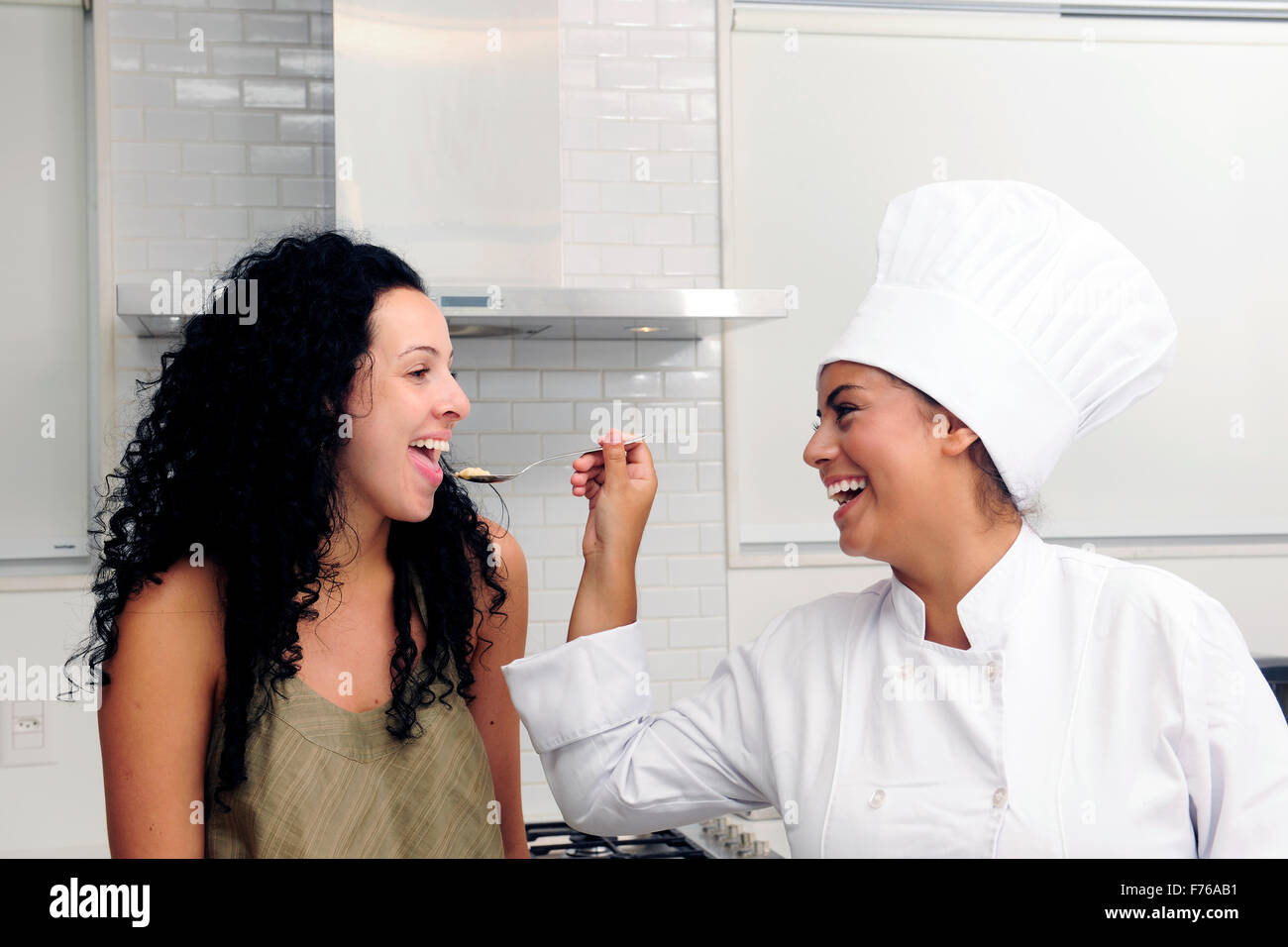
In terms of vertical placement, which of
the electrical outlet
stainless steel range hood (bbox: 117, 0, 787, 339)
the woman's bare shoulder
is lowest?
the electrical outlet

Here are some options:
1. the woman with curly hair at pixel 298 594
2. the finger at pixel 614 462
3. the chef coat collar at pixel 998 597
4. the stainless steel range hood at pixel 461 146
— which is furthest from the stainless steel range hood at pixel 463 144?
the chef coat collar at pixel 998 597

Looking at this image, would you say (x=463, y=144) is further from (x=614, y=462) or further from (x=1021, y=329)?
(x=1021, y=329)

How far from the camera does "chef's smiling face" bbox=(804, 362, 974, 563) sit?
110 centimetres

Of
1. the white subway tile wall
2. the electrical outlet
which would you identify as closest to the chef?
the white subway tile wall

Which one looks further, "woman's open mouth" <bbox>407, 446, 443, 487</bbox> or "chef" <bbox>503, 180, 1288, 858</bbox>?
"woman's open mouth" <bbox>407, 446, 443, 487</bbox>

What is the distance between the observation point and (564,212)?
8.44ft

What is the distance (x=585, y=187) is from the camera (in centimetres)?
258

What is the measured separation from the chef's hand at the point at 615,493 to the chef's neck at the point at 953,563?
0.30 metres

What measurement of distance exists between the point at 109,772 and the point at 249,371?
1.56ft

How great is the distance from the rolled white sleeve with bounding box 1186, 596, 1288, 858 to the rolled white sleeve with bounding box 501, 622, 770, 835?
44 cm

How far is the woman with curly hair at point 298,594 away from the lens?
1.21m

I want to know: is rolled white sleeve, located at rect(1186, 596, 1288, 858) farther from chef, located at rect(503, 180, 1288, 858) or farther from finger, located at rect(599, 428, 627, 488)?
finger, located at rect(599, 428, 627, 488)

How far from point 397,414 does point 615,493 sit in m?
0.28
